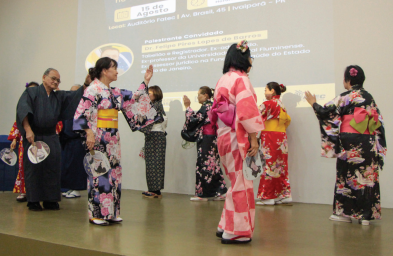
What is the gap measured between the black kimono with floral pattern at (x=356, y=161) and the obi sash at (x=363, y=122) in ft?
0.08

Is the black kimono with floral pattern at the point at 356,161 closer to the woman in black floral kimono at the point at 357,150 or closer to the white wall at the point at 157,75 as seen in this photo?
the woman in black floral kimono at the point at 357,150

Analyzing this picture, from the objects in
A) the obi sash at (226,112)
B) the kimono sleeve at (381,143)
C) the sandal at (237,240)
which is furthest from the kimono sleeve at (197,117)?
the sandal at (237,240)

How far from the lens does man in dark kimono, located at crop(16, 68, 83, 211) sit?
3.38 metres

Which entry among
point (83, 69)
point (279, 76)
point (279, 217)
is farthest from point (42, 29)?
point (279, 217)

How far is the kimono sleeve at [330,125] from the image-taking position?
120 inches

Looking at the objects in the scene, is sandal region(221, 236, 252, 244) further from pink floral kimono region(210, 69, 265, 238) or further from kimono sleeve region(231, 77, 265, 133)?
kimono sleeve region(231, 77, 265, 133)

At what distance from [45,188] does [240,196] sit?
7.15 feet

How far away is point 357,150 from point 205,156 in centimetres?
180

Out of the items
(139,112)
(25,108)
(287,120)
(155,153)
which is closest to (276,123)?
(287,120)

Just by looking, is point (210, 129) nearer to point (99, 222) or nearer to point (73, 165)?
point (73, 165)

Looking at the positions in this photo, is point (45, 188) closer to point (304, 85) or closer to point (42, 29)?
point (304, 85)

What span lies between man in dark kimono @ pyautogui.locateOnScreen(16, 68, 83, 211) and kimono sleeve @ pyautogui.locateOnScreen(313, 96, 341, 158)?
8.08 ft

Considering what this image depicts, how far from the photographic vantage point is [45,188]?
3.45m

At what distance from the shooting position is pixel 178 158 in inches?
198
